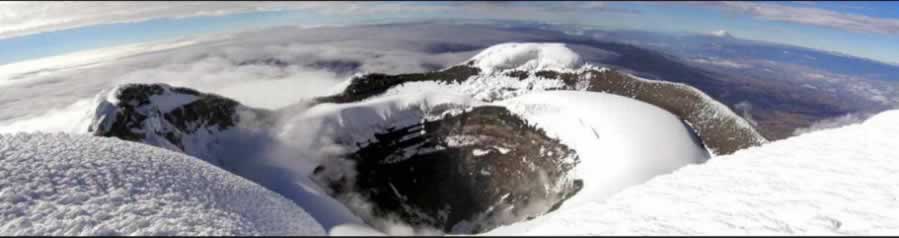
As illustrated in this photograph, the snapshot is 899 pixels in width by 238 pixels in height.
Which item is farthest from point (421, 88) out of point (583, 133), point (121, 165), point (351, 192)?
point (121, 165)

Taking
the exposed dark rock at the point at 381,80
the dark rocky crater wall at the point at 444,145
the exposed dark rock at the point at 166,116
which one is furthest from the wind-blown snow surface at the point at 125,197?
the exposed dark rock at the point at 381,80

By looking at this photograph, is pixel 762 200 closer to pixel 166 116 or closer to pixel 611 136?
pixel 611 136

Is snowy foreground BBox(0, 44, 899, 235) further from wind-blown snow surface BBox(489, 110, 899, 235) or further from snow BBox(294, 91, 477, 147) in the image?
snow BBox(294, 91, 477, 147)

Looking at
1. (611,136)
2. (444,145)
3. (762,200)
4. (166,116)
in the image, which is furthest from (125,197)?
(444,145)

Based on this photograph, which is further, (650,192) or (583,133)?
(583,133)

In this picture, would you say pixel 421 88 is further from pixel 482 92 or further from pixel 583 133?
pixel 583 133

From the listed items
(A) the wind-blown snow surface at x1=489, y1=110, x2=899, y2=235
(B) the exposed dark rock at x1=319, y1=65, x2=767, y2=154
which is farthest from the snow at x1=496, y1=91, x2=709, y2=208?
(A) the wind-blown snow surface at x1=489, y1=110, x2=899, y2=235
